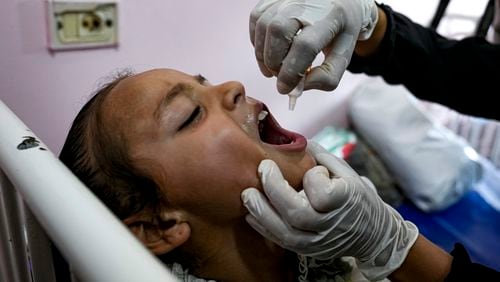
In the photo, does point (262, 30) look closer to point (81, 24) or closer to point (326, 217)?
point (326, 217)

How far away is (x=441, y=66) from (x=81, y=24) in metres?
1.14

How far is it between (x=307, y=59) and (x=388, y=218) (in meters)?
0.36

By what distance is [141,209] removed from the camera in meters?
0.77

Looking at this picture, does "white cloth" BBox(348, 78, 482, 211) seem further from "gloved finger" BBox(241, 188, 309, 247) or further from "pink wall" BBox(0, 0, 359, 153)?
"gloved finger" BBox(241, 188, 309, 247)

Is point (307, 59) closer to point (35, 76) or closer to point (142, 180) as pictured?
point (142, 180)

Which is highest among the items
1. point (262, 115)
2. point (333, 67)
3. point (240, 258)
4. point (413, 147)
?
point (333, 67)

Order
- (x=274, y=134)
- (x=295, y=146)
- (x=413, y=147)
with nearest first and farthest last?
(x=295, y=146)
(x=274, y=134)
(x=413, y=147)

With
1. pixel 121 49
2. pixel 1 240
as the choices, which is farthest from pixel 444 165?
pixel 1 240

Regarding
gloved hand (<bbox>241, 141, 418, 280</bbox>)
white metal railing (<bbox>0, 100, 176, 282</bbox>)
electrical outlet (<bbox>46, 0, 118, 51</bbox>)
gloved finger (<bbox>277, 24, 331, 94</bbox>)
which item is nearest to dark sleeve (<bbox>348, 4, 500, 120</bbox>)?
gloved finger (<bbox>277, 24, 331, 94</bbox>)

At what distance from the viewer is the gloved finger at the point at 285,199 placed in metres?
0.72

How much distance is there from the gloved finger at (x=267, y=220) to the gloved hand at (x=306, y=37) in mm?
252

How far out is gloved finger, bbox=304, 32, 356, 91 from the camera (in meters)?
0.87

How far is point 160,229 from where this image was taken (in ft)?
2.54

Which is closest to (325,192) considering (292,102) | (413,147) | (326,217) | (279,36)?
(326,217)
